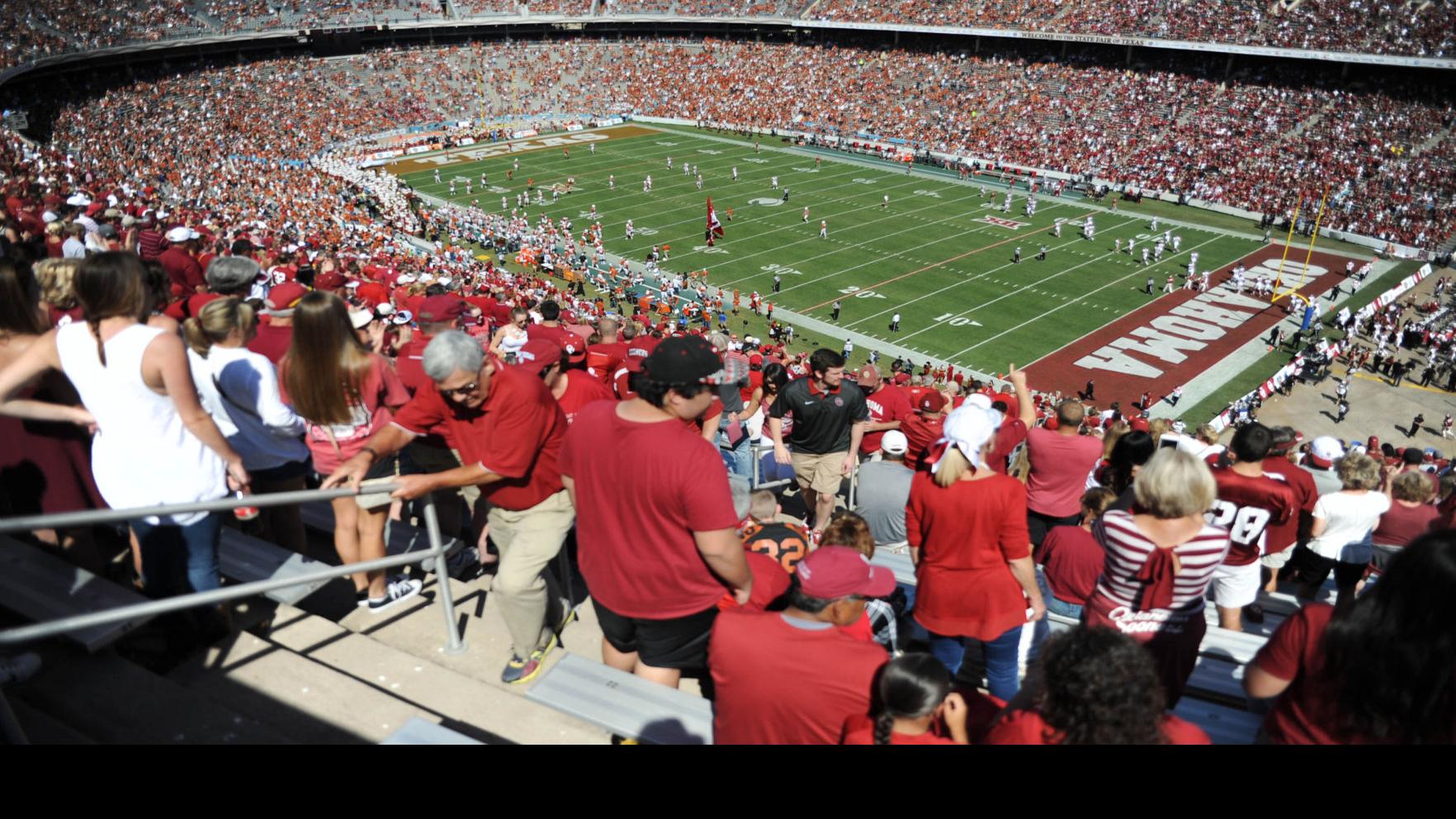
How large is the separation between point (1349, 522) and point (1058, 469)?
186 cm

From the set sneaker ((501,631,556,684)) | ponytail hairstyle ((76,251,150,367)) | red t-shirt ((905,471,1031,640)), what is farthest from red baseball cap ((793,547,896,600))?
ponytail hairstyle ((76,251,150,367))

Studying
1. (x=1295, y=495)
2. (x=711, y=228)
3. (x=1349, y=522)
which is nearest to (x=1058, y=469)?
(x=1295, y=495)

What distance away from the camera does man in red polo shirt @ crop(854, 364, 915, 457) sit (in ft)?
25.8

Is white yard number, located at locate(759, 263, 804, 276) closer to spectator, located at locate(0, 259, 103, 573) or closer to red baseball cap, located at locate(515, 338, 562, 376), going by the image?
red baseball cap, located at locate(515, 338, 562, 376)

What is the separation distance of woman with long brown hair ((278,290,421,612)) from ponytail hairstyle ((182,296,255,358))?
12.1 inches

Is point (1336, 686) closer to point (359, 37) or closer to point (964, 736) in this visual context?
point (964, 736)

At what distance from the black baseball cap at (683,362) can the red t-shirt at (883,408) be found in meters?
4.59

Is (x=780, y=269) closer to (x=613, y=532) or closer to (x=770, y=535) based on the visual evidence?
(x=770, y=535)

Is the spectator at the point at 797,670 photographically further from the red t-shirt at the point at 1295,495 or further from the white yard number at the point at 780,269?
the white yard number at the point at 780,269

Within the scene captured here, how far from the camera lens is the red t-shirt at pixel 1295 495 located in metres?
5.86

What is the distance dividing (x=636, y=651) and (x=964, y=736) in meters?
1.56

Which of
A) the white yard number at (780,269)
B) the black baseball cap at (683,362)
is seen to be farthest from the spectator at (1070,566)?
the white yard number at (780,269)

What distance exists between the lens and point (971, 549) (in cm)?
396
